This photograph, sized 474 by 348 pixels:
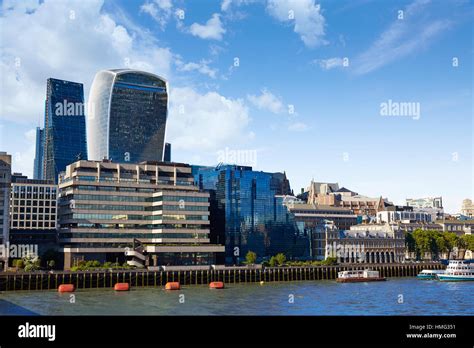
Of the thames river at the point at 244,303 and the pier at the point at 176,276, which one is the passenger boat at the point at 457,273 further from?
the thames river at the point at 244,303

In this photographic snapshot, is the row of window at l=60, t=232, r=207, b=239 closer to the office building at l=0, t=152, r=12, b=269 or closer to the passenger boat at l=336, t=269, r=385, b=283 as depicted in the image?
the office building at l=0, t=152, r=12, b=269

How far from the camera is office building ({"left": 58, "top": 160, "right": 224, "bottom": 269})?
461ft

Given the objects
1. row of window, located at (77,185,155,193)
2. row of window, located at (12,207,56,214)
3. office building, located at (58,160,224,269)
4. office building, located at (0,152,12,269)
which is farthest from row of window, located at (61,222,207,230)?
row of window, located at (12,207,56,214)

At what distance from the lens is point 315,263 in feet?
533

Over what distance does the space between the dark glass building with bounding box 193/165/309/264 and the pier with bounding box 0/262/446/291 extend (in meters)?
38.9

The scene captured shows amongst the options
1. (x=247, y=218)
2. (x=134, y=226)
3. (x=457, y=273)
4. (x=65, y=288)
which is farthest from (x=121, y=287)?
(x=247, y=218)

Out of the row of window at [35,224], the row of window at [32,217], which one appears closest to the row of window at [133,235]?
the row of window at [35,224]

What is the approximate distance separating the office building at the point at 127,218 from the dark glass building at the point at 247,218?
34435 millimetres
